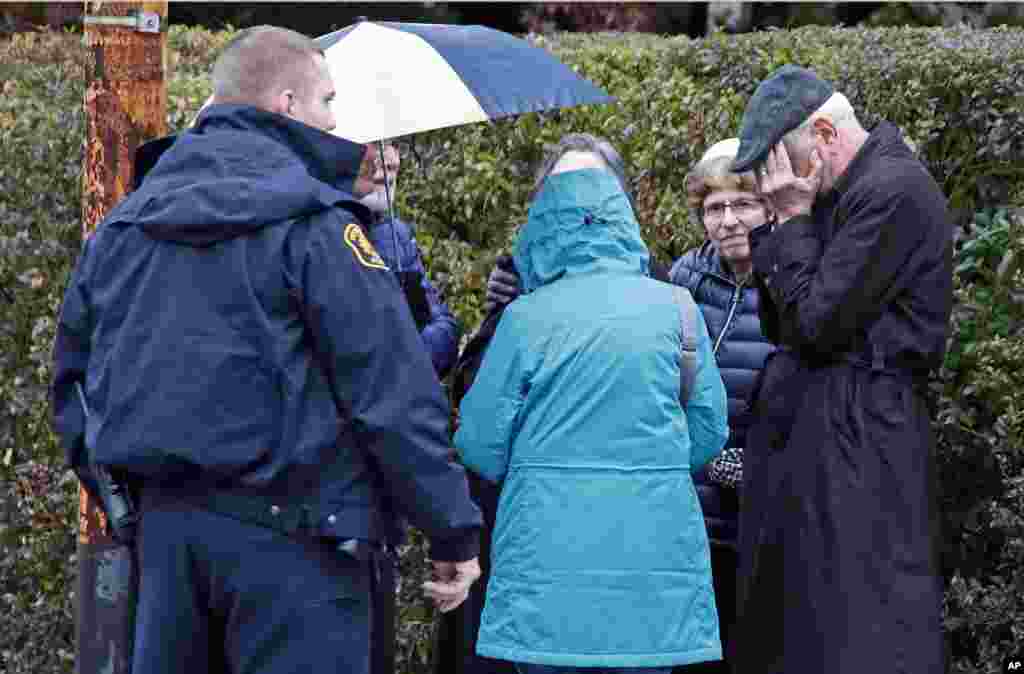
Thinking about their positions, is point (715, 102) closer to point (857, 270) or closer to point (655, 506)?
point (857, 270)

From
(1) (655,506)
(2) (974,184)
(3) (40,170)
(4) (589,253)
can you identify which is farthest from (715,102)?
(3) (40,170)

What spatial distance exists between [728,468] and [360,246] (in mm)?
1668

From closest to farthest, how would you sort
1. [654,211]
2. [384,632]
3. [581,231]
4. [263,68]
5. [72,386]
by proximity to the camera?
1. [263,68]
2. [72,386]
3. [581,231]
4. [384,632]
5. [654,211]

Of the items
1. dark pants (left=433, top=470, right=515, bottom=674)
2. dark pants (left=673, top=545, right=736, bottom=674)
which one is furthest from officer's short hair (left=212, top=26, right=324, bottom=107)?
dark pants (left=673, top=545, right=736, bottom=674)

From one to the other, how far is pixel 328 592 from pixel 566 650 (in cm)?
77

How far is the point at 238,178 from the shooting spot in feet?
11.5

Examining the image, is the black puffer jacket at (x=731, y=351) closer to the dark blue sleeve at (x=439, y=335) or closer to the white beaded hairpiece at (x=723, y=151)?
the white beaded hairpiece at (x=723, y=151)

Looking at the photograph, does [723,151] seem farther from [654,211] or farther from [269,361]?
[269,361]

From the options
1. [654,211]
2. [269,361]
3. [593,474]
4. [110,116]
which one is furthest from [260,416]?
[654,211]

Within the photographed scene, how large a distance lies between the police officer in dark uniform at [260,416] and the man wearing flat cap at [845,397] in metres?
1.13

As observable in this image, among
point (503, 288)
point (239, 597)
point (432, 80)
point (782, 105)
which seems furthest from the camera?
point (503, 288)

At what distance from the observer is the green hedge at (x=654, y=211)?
16.2ft

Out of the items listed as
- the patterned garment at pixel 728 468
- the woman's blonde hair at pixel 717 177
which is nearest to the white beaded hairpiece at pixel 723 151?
the woman's blonde hair at pixel 717 177

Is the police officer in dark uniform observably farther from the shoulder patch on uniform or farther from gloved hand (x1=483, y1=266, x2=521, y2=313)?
gloved hand (x1=483, y1=266, x2=521, y2=313)
